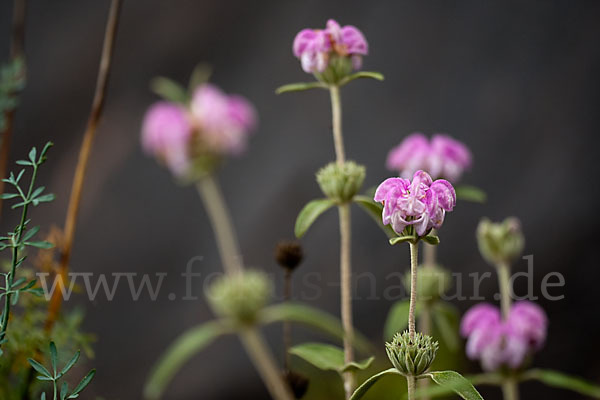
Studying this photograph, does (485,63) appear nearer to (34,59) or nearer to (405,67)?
(405,67)

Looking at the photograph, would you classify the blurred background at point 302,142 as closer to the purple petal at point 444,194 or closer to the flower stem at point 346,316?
the flower stem at point 346,316

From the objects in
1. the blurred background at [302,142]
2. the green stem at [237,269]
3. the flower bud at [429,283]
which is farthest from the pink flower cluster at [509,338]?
the blurred background at [302,142]

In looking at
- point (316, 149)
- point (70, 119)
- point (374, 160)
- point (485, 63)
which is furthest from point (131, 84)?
point (485, 63)

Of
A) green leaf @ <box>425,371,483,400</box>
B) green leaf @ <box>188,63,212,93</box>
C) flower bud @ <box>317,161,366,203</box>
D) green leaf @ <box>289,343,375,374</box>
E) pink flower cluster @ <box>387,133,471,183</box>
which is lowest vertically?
green leaf @ <box>425,371,483,400</box>

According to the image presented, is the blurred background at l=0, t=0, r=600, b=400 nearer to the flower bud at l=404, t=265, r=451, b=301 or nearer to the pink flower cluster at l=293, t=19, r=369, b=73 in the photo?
the flower bud at l=404, t=265, r=451, b=301

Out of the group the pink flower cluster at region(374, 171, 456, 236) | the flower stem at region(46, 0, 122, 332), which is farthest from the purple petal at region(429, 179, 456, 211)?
the flower stem at region(46, 0, 122, 332)

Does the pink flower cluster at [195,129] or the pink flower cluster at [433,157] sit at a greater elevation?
the pink flower cluster at [195,129]

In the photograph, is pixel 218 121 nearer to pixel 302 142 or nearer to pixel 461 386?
pixel 302 142
